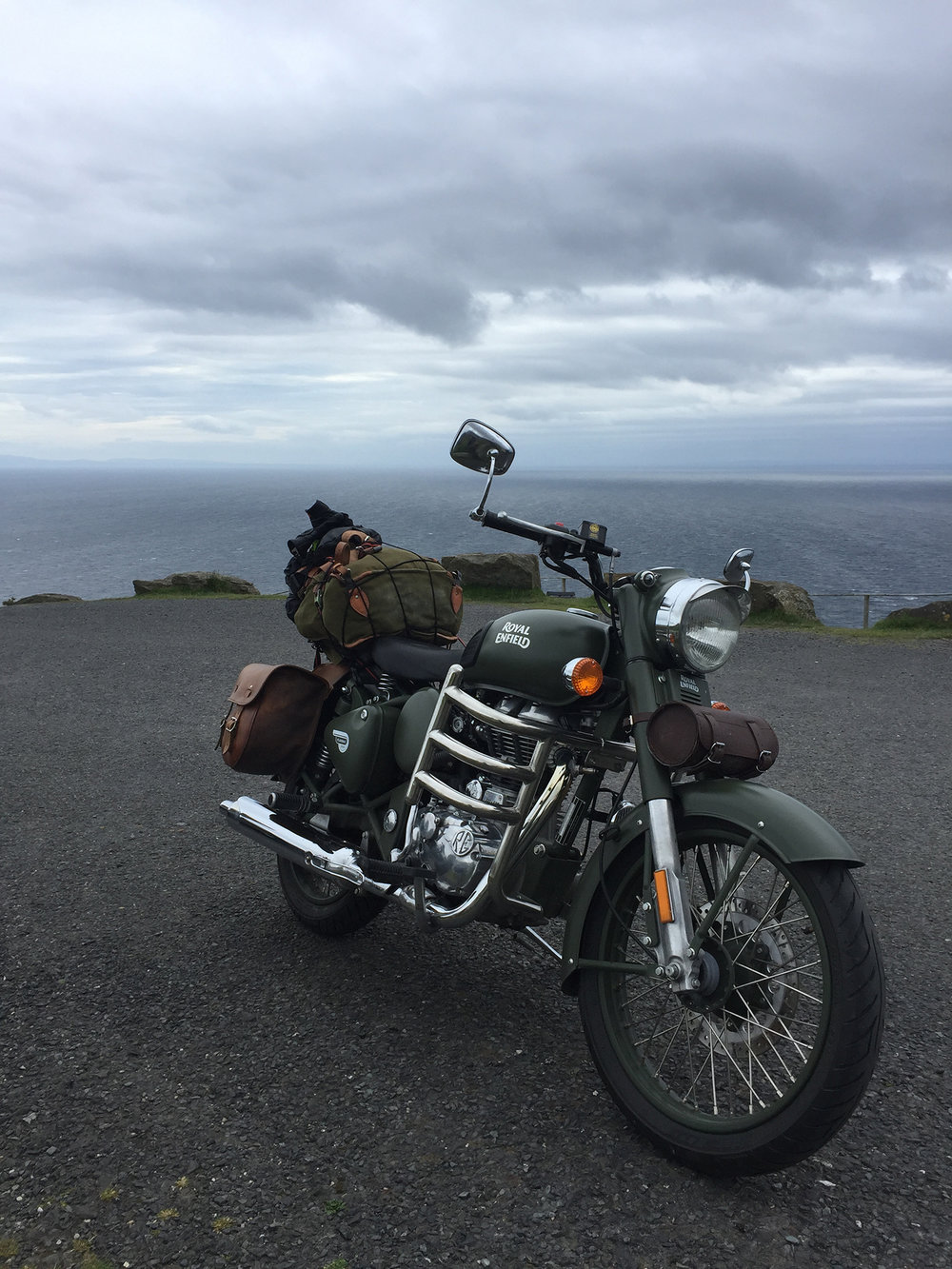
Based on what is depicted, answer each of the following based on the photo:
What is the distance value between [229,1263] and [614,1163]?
3.34 ft

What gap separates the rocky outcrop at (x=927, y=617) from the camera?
1291 centimetres

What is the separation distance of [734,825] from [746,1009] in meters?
0.51

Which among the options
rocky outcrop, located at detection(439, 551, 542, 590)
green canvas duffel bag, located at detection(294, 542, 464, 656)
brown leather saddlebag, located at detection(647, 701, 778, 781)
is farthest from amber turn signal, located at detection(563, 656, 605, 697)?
rocky outcrop, located at detection(439, 551, 542, 590)

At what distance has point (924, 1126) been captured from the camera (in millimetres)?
2865

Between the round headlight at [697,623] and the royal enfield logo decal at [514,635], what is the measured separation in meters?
0.47

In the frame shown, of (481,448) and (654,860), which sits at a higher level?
(481,448)

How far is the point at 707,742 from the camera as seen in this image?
8.57 feet

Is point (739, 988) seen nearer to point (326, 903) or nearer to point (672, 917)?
point (672, 917)

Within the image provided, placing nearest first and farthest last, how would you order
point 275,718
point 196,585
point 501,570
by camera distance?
point 275,718, point 501,570, point 196,585

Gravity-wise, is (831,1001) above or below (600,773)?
below

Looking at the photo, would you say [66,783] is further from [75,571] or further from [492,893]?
[75,571]

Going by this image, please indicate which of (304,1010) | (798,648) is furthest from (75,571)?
(304,1010)

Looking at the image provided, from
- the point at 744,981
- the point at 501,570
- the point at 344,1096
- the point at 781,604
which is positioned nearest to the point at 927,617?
the point at 781,604

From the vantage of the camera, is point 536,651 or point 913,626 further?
point 913,626
